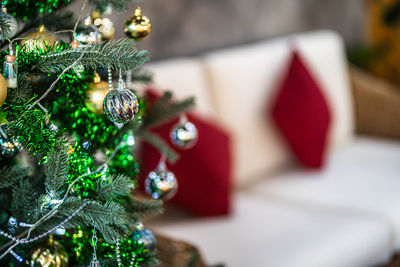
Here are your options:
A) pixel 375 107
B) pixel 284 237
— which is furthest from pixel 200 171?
pixel 375 107

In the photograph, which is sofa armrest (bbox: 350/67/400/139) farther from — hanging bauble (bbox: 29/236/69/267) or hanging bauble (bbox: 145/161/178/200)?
hanging bauble (bbox: 29/236/69/267)

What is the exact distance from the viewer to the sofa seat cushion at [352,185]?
158 cm

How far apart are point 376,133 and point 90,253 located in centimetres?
189

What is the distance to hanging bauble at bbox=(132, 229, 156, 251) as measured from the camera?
0.78 meters

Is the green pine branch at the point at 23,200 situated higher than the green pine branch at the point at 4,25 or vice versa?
the green pine branch at the point at 4,25

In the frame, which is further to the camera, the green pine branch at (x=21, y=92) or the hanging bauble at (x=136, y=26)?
the hanging bauble at (x=136, y=26)

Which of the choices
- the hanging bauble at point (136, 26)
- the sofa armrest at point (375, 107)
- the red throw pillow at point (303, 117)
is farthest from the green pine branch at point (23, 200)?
the sofa armrest at point (375, 107)

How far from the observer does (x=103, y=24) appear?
83 centimetres

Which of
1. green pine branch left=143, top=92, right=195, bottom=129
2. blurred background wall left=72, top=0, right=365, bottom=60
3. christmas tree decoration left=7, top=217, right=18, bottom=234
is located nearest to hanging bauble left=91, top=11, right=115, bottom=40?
green pine branch left=143, top=92, right=195, bottom=129

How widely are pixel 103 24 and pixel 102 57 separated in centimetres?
22

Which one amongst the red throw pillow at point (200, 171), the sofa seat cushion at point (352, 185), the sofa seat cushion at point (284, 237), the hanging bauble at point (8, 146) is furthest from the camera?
the sofa seat cushion at point (352, 185)

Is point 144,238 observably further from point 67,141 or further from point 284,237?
point 284,237

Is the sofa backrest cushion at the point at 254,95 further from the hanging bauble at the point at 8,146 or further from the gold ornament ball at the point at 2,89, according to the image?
the gold ornament ball at the point at 2,89

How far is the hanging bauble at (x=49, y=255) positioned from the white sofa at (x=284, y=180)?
607 millimetres
